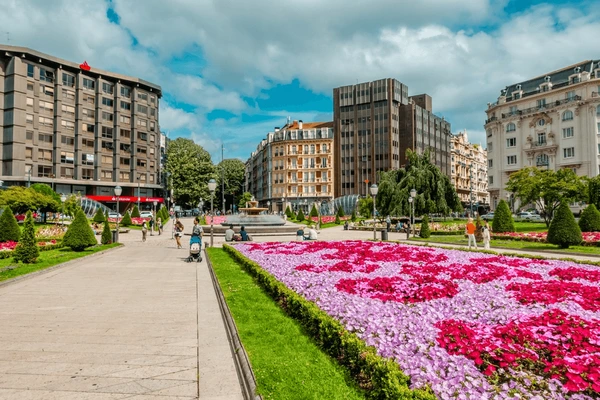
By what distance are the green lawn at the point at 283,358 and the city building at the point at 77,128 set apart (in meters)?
59.8

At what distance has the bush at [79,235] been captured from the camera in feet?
65.1

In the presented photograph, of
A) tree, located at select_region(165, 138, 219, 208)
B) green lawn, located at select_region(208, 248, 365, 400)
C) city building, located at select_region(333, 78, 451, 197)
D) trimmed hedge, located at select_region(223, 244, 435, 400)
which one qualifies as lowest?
green lawn, located at select_region(208, 248, 365, 400)

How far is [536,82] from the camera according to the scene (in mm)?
68000

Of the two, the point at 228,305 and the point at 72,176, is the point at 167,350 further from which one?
the point at 72,176

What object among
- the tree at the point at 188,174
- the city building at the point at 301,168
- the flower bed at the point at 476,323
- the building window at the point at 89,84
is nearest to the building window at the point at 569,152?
the city building at the point at 301,168

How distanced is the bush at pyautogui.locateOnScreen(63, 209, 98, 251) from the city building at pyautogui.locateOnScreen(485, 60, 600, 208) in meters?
63.4

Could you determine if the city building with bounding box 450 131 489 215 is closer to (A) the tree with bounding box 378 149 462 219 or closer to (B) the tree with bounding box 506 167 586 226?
(A) the tree with bounding box 378 149 462 219

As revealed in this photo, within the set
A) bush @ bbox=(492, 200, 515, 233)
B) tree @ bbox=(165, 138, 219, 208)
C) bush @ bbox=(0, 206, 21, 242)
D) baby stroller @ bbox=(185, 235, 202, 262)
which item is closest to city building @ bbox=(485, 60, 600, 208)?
bush @ bbox=(492, 200, 515, 233)

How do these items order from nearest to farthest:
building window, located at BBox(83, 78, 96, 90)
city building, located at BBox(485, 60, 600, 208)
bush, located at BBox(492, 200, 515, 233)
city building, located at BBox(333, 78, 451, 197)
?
bush, located at BBox(492, 200, 515, 233) → city building, located at BBox(485, 60, 600, 208) → building window, located at BBox(83, 78, 96, 90) → city building, located at BBox(333, 78, 451, 197)

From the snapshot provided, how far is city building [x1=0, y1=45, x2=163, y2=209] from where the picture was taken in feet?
188

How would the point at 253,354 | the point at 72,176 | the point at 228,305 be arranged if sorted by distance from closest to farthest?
1. the point at 253,354
2. the point at 228,305
3. the point at 72,176

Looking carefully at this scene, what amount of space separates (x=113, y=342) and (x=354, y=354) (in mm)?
4061

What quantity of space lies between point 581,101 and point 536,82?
10617 millimetres

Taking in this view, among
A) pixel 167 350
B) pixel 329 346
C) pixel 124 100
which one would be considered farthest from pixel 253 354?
pixel 124 100
